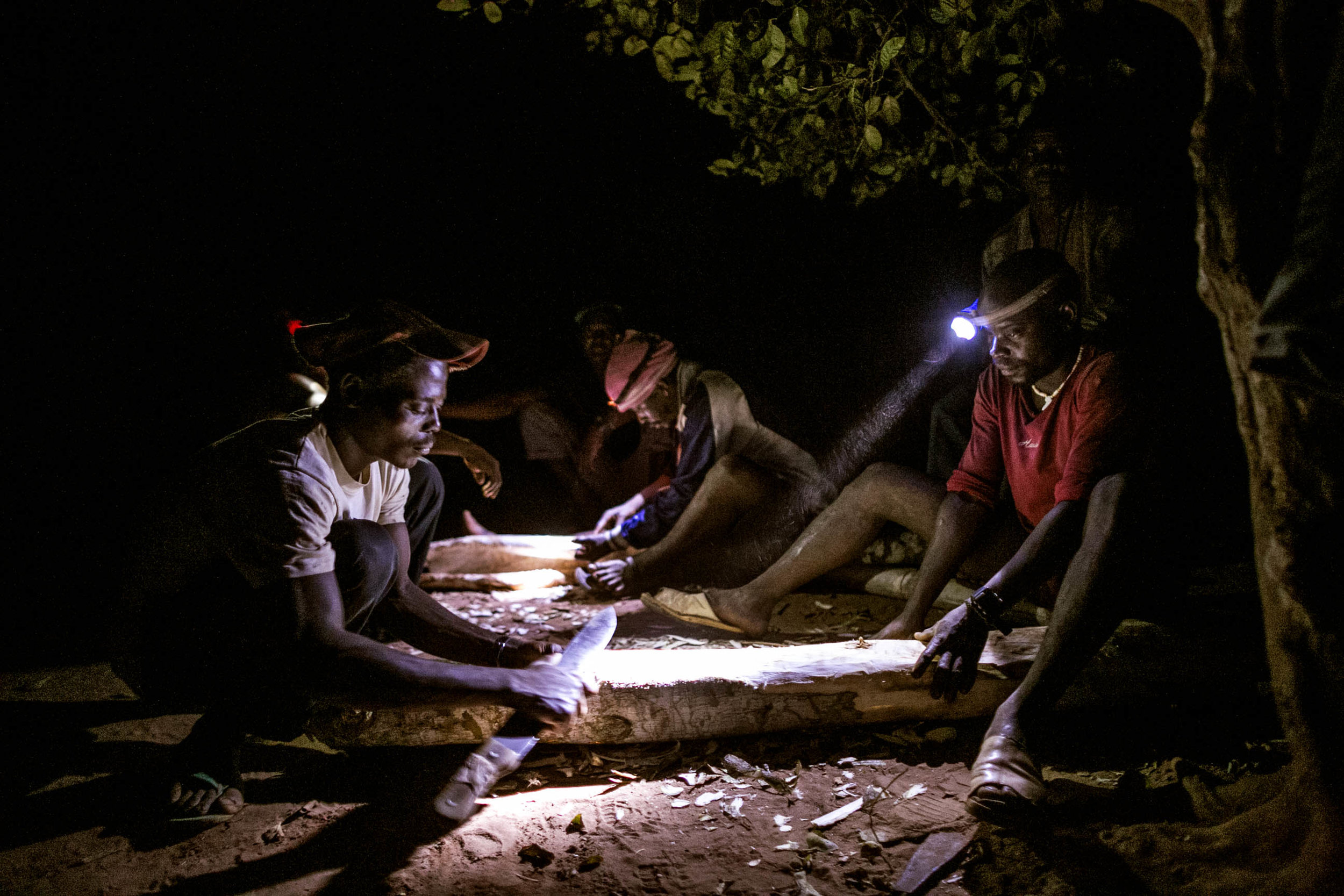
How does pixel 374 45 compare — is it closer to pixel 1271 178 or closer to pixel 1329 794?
pixel 1271 178

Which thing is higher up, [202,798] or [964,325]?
[964,325]

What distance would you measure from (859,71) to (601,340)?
3.29 m

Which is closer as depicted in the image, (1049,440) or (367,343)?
(367,343)

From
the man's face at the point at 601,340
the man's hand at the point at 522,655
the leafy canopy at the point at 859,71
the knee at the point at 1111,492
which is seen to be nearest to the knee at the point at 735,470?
the man's face at the point at 601,340

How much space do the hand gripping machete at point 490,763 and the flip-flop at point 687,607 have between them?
4.85ft

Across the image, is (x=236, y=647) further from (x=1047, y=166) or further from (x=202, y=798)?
(x=1047, y=166)

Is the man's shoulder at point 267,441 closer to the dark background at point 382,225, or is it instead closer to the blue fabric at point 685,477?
the dark background at point 382,225

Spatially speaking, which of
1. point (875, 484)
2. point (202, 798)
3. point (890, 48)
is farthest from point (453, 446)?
point (890, 48)

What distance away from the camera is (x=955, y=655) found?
2604 millimetres

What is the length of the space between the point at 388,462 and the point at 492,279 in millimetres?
5340

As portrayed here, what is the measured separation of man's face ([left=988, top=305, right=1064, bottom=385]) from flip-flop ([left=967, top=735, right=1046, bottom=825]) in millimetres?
1576

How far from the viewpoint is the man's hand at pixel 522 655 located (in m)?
2.87

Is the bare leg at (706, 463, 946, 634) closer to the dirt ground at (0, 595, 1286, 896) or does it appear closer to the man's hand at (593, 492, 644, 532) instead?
the dirt ground at (0, 595, 1286, 896)

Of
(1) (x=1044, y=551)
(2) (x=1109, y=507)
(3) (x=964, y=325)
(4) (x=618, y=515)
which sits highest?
(3) (x=964, y=325)
